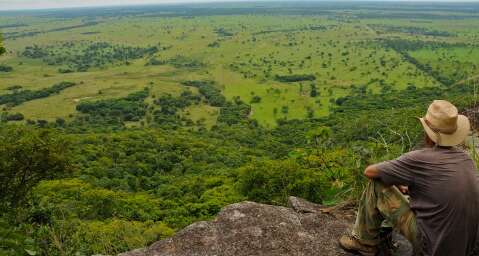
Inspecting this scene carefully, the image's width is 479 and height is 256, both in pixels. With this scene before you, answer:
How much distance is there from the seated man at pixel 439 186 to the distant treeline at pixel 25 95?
129 meters

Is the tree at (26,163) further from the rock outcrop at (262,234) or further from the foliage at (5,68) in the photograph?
the foliage at (5,68)

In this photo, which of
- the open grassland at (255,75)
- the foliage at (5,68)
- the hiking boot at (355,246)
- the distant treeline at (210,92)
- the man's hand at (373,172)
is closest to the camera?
the man's hand at (373,172)

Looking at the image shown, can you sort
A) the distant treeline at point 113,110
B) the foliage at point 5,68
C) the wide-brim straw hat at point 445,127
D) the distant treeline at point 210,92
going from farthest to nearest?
the foliage at point 5,68, the distant treeline at point 210,92, the distant treeline at point 113,110, the wide-brim straw hat at point 445,127

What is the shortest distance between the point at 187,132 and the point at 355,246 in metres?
91.7

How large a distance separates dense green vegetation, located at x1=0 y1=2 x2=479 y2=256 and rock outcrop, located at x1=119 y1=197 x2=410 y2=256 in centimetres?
88

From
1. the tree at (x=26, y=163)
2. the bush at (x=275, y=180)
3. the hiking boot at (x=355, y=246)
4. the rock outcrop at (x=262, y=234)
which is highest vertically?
the hiking boot at (x=355, y=246)

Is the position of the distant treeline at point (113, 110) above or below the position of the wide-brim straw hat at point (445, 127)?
below

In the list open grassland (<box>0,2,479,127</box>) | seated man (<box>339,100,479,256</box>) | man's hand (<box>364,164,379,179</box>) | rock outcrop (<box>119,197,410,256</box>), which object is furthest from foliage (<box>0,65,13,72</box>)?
seated man (<box>339,100,479,256</box>)

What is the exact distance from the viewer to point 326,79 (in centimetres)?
15350

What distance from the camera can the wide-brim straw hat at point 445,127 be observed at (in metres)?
6.00

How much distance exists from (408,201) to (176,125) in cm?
10200

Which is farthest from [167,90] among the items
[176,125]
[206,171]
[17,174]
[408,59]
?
[17,174]

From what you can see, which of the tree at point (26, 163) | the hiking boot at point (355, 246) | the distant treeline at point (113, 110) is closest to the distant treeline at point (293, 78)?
the distant treeline at point (113, 110)

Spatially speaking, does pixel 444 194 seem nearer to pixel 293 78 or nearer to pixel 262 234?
pixel 262 234
